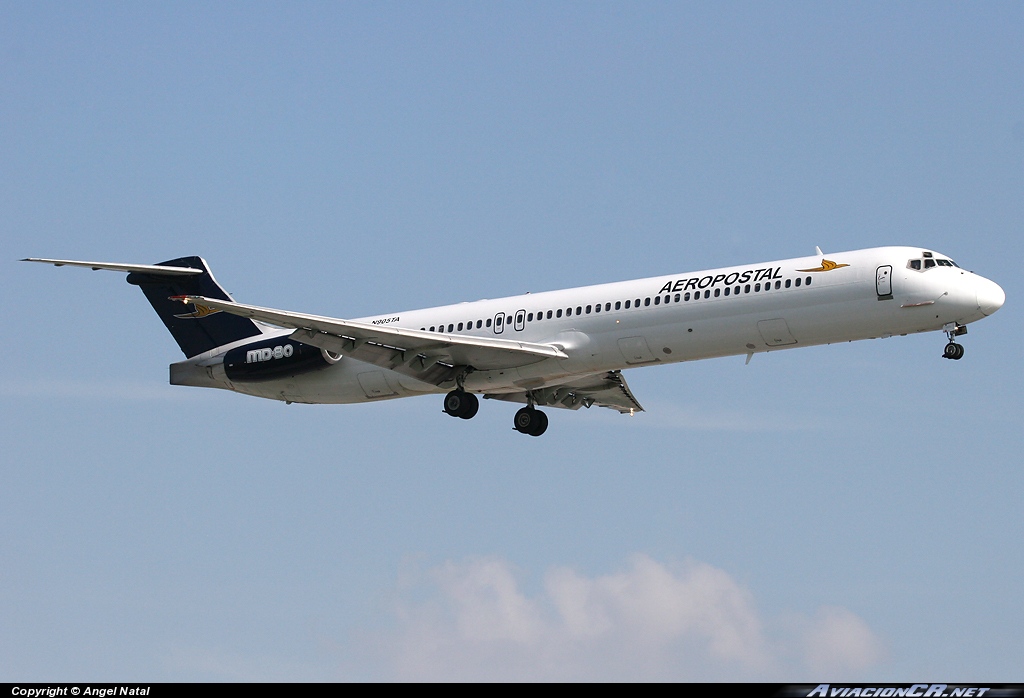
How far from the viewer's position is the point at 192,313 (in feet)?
138

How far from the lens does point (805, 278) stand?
112ft

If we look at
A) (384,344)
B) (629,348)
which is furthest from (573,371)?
(384,344)

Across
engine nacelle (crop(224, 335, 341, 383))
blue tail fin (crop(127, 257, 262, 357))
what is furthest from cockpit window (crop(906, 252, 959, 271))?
blue tail fin (crop(127, 257, 262, 357))

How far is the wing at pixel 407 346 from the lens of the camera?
36.3 metres

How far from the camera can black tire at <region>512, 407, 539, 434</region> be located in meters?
41.4

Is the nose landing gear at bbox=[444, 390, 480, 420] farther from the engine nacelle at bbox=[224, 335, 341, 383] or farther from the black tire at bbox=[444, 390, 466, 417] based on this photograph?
the engine nacelle at bbox=[224, 335, 341, 383]

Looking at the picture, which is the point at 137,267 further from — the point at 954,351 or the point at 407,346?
the point at 954,351

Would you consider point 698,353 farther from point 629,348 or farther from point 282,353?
point 282,353

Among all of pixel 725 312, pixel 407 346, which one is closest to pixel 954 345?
pixel 725 312

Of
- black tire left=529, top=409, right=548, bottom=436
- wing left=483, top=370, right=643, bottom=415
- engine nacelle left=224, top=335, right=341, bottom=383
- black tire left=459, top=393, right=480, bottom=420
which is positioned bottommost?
black tire left=459, top=393, right=480, bottom=420

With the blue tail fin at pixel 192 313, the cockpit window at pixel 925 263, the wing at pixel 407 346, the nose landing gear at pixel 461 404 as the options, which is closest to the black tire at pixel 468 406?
the nose landing gear at pixel 461 404

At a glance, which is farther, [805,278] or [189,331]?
[189,331]

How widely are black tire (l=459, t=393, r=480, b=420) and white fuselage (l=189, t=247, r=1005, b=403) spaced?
0.28 meters
